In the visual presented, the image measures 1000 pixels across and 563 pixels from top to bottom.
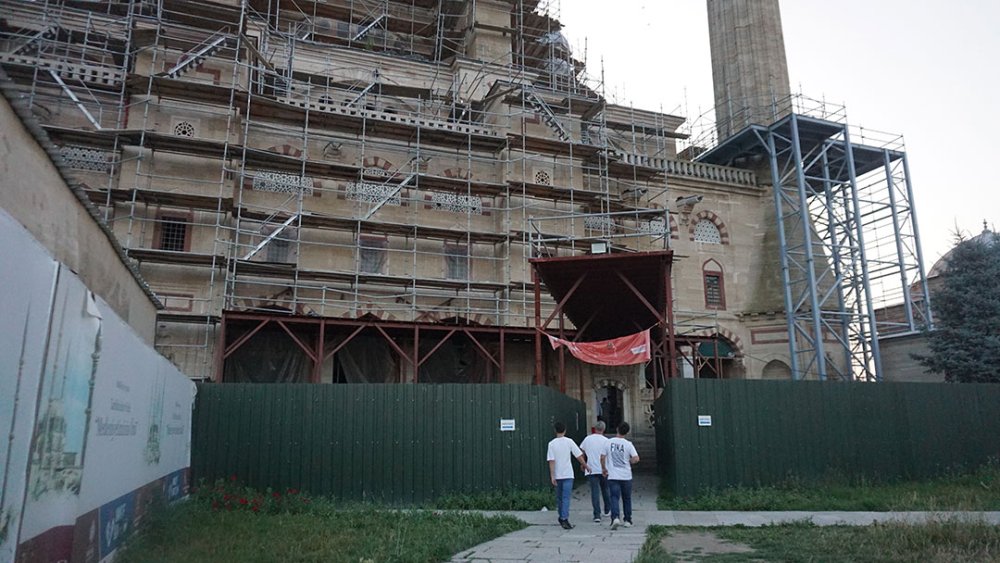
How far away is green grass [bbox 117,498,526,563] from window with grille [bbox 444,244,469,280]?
1291cm

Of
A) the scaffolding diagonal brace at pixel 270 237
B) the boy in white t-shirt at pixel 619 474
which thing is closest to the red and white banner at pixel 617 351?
the boy in white t-shirt at pixel 619 474

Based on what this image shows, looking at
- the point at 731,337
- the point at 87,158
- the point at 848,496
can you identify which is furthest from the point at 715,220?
the point at 87,158

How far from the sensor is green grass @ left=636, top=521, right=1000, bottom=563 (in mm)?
7047

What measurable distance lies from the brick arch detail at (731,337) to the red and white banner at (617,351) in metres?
13.2

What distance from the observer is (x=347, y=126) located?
2298 centimetres

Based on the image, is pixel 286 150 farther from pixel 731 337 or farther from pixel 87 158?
pixel 731 337

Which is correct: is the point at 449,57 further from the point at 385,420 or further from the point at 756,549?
the point at 756,549

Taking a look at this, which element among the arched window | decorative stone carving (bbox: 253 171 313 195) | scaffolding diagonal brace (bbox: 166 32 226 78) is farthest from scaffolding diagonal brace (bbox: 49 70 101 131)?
the arched window

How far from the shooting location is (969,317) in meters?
20.6

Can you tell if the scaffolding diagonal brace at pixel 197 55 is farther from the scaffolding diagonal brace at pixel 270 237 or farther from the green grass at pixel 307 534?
the green grass at pixel 307 534

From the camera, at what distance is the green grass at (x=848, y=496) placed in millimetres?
11602

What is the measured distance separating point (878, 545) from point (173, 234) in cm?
1945

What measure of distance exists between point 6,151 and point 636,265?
1194 centimetres

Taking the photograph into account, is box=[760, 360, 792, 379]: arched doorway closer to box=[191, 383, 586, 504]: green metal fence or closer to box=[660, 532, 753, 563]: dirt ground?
box=[191, 383, 586, 504]: green metal fence
